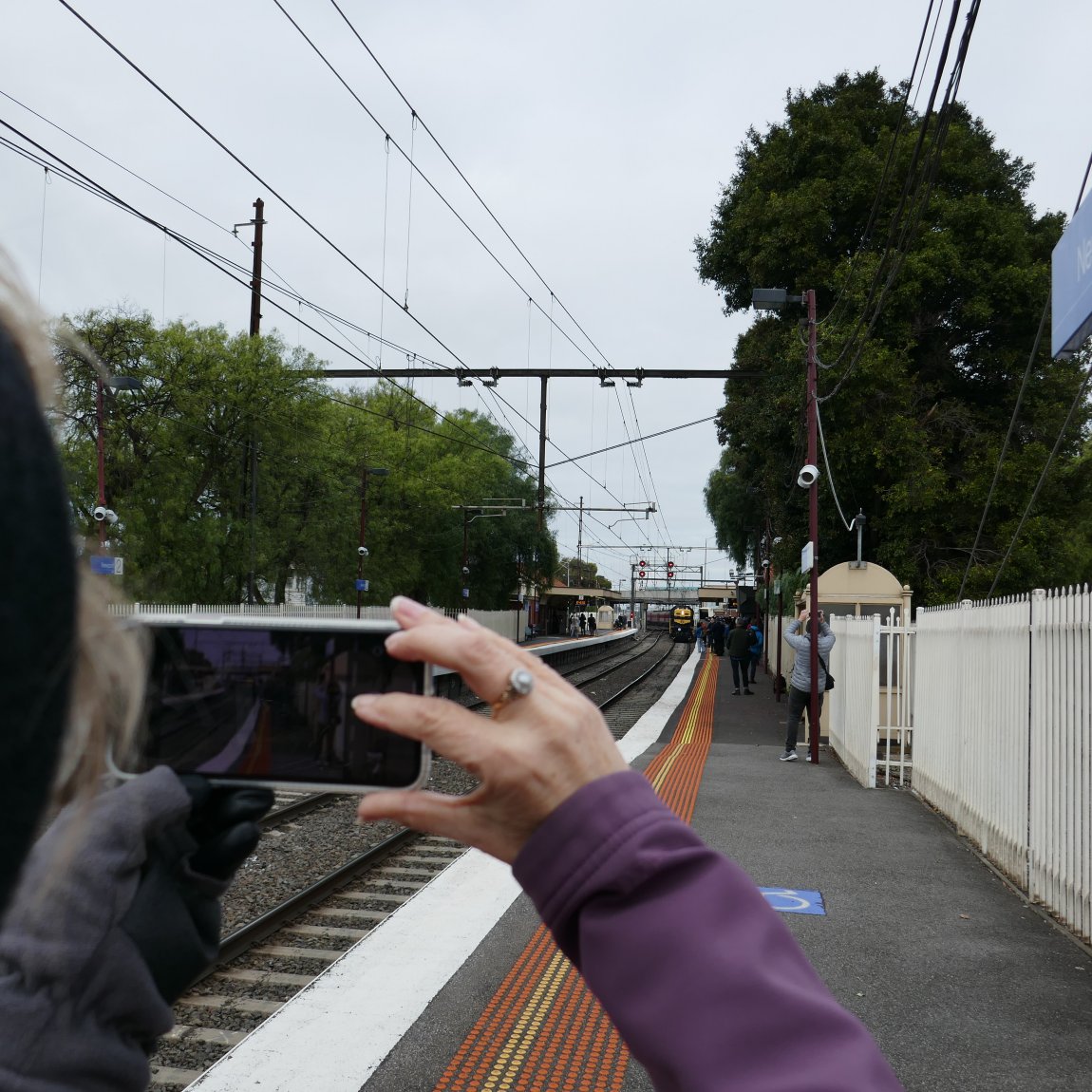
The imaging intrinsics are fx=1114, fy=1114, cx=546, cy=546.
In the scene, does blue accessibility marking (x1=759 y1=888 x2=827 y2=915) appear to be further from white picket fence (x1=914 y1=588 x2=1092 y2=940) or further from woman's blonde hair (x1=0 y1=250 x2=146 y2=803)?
woman's blonde hair (x1=0 y1=250 x2=146 y2=803)

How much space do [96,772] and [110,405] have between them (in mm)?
33975

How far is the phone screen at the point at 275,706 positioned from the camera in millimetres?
1071

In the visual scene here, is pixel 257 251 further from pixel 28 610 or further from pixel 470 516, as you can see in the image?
pixel 28 610

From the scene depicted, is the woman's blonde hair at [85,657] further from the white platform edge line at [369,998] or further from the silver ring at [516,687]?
the white platform edge line at [369,998]

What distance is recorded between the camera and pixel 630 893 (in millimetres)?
833

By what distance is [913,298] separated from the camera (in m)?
23.8

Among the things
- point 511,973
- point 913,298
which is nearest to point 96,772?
point 511,973

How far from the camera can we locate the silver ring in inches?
34.7

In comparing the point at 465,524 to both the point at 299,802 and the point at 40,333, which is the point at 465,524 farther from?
the point at 40,333

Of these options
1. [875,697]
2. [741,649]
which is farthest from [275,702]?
[741,649]

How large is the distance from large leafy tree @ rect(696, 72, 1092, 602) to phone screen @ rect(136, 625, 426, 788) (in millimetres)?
21525

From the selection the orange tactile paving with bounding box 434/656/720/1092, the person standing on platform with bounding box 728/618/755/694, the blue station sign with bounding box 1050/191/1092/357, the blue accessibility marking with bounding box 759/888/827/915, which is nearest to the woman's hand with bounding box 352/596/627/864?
the orange tactile paving with bounding box 434/656/720/1092

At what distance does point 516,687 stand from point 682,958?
24 centimetres

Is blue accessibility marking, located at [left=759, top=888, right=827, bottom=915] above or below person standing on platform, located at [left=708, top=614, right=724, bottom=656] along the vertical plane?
below
